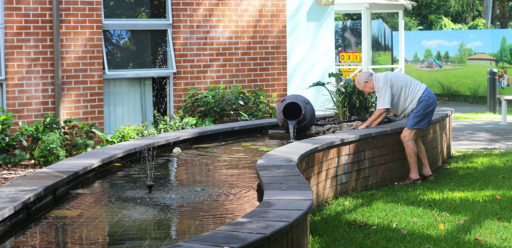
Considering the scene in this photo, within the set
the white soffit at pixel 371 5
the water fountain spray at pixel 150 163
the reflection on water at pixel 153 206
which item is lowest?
the reflection on water at pixel 153 206

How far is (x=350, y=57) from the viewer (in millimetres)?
20641

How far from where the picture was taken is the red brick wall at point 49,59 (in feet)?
38.2

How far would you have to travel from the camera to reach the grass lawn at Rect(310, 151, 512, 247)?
19.9 ft

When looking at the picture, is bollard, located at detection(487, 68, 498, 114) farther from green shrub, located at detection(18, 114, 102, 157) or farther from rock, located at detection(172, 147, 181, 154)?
rock, located at detection(172, 147, 181, 154)

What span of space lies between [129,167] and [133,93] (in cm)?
491

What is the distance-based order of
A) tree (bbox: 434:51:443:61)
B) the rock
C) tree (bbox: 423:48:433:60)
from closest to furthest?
1. the rock
2. tree (bbox: 434:51:443:61)
3. tree (bbox: 423:48:433:60)

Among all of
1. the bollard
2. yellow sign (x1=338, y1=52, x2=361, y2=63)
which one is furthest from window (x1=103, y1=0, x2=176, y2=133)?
the bollard

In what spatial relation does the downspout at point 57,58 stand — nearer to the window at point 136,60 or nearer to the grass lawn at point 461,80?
the window at point 136,60

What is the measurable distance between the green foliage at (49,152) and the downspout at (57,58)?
1671 millimetres

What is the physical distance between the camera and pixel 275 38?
1463cm

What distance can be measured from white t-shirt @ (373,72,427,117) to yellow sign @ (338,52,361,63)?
1154 centimetres

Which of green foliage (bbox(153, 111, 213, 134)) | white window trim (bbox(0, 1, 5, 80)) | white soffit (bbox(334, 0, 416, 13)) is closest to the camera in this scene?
white window trim (bbox(0, 1, 5, 80))

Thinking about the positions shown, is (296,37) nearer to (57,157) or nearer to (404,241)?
(57,157)

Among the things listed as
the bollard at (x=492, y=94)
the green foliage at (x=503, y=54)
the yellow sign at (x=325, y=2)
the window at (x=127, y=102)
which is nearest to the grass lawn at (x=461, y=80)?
the green foliage at (x=503, y=54)
